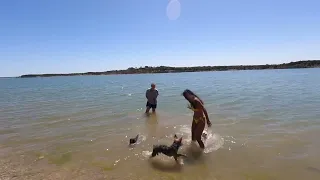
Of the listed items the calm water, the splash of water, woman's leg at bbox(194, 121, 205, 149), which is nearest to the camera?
the calm water

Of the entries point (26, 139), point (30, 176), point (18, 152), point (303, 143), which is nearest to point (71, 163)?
point (30, 176)

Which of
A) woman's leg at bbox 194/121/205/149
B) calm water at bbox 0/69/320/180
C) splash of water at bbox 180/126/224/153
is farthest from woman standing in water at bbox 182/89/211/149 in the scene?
calm water at bbox 0/69/320/180

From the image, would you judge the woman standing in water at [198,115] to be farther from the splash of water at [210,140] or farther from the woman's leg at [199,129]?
the splash of water at [210,140]

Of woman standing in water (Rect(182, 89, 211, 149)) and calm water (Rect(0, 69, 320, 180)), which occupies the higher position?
woman standing in water (Rect(182, 89, 211, 149))

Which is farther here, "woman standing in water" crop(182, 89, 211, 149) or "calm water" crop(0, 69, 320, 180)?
"woman standing in water" crop(182, 89, 211, 149)

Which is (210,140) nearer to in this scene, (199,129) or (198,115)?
(199,129)

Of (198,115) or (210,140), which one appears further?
(210,140)

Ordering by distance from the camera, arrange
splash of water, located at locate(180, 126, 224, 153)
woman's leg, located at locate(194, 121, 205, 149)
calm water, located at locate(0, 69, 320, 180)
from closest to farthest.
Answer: calm water, located at locate(0, 69, 320, 180), splash of water, located at locate(180, 126, 224, 153), woman's leg, located at locate(194, 121, 205, 149)

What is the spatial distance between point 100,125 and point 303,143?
779 centimetres

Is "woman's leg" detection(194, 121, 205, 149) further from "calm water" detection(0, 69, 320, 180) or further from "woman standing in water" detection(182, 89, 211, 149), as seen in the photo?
"calm water" detection(0, 69, 320, 180)

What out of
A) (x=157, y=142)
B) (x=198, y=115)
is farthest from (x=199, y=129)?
(x=157, y=142)

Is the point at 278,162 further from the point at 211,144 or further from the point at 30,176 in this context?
the point at 30,176

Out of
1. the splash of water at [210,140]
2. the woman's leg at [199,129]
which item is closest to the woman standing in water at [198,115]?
the woman's leg at [199,129]

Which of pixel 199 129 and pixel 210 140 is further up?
pixel 199 129
